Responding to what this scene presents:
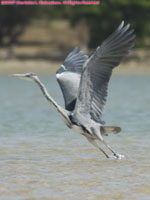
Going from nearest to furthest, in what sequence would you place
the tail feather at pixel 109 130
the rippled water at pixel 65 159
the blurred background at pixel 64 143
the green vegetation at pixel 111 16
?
the rippled water at pixel 65 159 → the blurred background at pixel 64 143 → the tail feather at pixel 109 130 → the green vegetation at pixel 111 16

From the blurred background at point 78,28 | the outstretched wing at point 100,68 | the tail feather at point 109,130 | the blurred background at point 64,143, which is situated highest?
the outstretched wing at point 100,68

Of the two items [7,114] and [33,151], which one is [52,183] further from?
[7,114]

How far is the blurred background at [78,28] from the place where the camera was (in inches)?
1374

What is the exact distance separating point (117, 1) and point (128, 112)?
70.1 ft

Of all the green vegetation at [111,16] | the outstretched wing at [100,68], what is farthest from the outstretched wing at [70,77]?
the green vegetation at [111,16]

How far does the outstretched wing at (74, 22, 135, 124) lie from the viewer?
8.41 metres

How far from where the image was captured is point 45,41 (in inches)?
1906

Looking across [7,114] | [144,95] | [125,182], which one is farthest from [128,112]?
[125,182]

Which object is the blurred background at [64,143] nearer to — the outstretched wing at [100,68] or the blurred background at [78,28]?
the blurred background at [78,28]

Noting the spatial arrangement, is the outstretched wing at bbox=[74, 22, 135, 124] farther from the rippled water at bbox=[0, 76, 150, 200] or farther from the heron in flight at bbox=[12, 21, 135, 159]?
the rippled water at bbox=[0, 76, 150, 200]

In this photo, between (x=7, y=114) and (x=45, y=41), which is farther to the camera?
(x=45, y=41)

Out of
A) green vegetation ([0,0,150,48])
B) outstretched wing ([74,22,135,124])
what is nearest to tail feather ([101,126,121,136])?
outstretched wing ([74,22,135,124])

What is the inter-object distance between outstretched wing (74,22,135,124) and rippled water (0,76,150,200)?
807 mm

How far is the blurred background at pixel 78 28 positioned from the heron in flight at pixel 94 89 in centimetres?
2268
